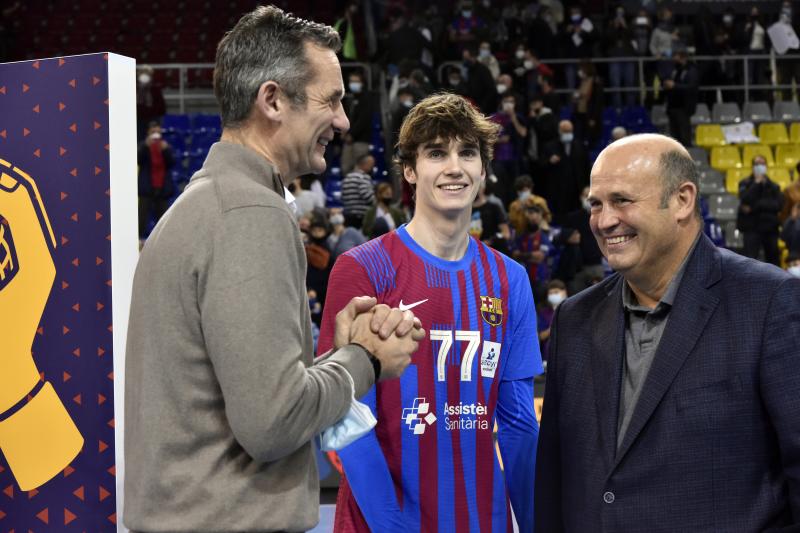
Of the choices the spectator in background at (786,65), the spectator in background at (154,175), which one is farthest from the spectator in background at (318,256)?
the spectator in background at (786,65)

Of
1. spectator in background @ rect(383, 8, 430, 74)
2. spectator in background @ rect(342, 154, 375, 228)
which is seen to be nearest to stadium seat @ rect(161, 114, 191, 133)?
spectator in background @ rect(383, 8, 430, 74)

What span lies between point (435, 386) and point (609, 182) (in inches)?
34.8

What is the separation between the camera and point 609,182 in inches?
115

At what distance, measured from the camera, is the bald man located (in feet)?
8.74

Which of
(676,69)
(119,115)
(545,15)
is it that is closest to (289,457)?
(119,115)

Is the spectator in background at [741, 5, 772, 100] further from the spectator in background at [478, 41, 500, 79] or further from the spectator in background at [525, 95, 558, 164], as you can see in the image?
the spectator in background at [525, 95, 558, 164]

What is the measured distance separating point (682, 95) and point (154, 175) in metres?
8.00

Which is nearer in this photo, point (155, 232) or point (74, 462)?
point (155, 232)

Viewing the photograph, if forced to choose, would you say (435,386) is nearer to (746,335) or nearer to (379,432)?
(379,432)

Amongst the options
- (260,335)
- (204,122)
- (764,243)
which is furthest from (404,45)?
(260,335)

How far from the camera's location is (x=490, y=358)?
3.47 metres

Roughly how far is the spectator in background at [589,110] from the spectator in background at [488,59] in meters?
1.26

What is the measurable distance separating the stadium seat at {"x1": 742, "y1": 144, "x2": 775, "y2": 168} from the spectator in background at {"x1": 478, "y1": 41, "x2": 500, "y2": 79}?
4254 mm

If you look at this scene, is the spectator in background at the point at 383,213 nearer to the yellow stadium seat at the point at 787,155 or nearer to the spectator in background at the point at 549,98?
the spectator in background at the point at 549,98
